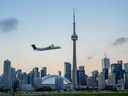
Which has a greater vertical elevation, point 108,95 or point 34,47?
point 34,47

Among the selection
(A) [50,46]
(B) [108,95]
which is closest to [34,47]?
(A) [50,46]

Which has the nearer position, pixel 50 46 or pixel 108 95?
pixel 50 46

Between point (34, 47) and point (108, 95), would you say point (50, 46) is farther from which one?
point (108, 95)

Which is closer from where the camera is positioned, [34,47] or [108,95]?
[34,47]

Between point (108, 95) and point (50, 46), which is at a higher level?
point (50, 46)
